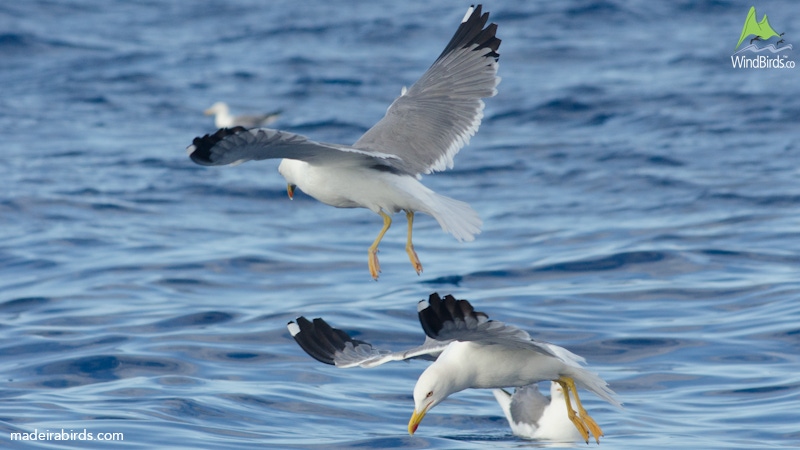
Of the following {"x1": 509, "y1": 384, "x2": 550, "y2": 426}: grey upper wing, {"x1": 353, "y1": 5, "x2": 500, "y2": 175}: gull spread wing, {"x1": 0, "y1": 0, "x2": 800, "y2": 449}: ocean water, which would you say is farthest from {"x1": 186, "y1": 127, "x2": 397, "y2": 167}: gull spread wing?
{"x1": 509, "y1": 384, "x2": 550, "y2": 426}: grey upper wing

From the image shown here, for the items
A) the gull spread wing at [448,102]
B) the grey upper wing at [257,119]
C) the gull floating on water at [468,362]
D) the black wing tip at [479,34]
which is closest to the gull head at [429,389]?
the gull floating on water at [468,362]

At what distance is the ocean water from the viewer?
855 cm

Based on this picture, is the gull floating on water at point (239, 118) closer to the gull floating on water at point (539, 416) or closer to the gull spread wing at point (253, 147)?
the gull floating on water at point (539, 416)

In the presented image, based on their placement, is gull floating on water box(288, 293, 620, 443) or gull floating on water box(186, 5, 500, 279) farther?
gull floating on water box(288, 293, 620, 443)

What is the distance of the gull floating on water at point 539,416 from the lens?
8.20 m

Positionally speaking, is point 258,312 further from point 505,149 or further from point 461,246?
point 505,149

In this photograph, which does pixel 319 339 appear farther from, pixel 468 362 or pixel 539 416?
pixel 539 416

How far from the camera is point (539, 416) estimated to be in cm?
834

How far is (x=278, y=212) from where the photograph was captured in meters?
15.4

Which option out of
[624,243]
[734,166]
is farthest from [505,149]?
[624,243]

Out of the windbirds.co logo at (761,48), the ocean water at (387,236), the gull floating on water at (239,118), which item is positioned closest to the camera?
the ocean water at (387,236)

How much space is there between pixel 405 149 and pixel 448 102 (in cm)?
69

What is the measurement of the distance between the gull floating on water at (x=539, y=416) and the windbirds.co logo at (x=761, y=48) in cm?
1340

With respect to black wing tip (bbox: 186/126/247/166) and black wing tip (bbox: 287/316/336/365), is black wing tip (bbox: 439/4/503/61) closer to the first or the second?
black wing tip (bbox: 287/316/336/365)
